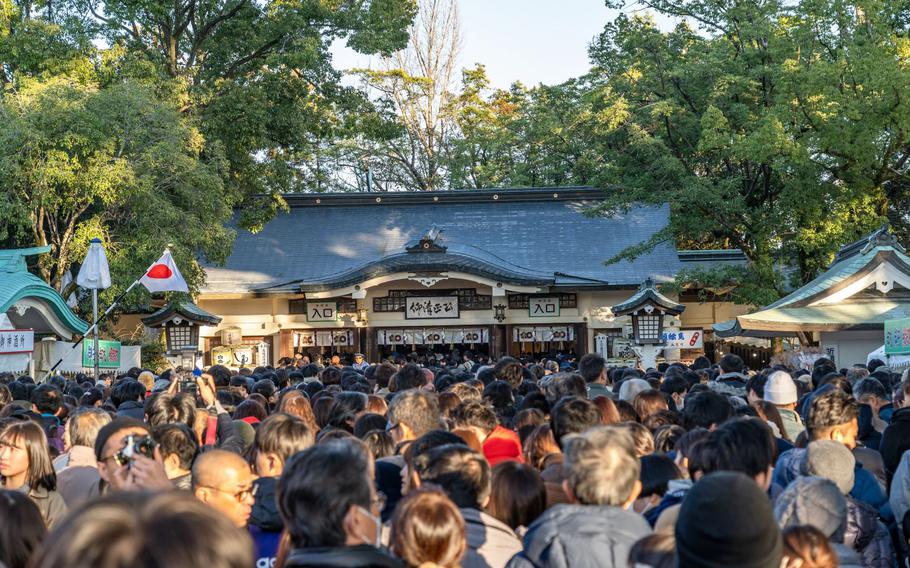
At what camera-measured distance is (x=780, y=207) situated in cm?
2205

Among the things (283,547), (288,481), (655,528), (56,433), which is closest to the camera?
(288,481)

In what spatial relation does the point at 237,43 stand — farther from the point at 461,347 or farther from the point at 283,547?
the point at 283,547

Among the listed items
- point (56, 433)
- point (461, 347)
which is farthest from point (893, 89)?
point (56, 433)

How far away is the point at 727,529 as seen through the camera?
9.60ft

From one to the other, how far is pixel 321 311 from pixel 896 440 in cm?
2325

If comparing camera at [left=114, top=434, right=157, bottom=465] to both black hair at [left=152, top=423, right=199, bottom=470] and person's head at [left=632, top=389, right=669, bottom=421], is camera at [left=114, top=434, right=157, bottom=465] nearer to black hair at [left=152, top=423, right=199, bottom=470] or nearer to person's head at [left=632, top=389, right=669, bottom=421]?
black hair at [left=152, top=423, right=199, bottom=470]

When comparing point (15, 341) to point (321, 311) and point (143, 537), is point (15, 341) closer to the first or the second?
point (321, 311)

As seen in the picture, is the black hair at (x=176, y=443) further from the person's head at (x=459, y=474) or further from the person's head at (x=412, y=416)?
the person's head at (x=459, y=474)

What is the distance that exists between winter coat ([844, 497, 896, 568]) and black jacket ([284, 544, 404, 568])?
245 cm

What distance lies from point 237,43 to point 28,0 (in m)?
5.00

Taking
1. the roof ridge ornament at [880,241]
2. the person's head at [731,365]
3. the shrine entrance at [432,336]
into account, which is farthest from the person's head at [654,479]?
the shrine entrance at [432,336]

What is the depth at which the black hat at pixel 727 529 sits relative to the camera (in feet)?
9.57

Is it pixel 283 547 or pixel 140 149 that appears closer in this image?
pixel 283 547

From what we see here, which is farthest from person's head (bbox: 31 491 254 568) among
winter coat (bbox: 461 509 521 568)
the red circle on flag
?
the red circle on flag
